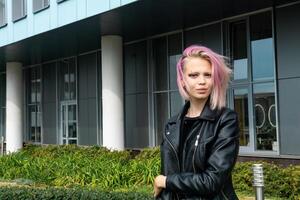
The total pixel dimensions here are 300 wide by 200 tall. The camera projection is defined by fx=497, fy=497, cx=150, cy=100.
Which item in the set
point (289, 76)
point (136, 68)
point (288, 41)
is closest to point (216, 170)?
point (289, 76)

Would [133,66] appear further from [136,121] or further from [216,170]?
[216,170]

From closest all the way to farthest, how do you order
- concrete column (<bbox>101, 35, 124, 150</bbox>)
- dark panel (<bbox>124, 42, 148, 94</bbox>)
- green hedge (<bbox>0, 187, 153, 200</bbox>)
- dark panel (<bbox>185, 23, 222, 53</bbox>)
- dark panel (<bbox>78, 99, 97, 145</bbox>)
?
green hedge (<bbox>0, 187, 153, 200</bbox>) < dark panel (<bbox>185, 23, 222, 53</bbox>) < concrete column (<bbox>101, 35, 124, 150</bbox>) < dark panel (<bbox>124, 42, 148, 94</bbox>) < dark panel (<bbox>78, 99, 97, 145</bbox>)

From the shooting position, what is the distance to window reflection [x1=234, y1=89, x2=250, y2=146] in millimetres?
14078

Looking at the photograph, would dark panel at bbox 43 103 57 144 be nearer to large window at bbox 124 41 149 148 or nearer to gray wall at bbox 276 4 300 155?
large window at bbox 124 41 149 148

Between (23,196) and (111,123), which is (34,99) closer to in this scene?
(111,123)

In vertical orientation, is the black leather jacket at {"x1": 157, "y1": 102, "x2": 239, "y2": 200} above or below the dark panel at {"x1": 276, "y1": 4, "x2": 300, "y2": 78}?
below

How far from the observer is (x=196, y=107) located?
2498mm

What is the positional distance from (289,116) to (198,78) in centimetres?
1097

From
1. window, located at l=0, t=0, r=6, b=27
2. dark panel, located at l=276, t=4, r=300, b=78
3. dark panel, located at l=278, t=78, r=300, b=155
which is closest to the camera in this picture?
dark panel, located at l=278, t=78, r=300, b=155

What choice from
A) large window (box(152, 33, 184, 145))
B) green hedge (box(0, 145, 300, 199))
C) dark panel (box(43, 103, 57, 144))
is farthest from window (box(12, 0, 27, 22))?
green hedge (box(0, 145, 300, 199))

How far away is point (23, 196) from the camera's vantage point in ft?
26.5

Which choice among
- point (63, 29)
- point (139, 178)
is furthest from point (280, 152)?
point (63, 29)

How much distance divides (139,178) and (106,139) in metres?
6.44

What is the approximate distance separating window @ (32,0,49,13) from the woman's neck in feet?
53.2
